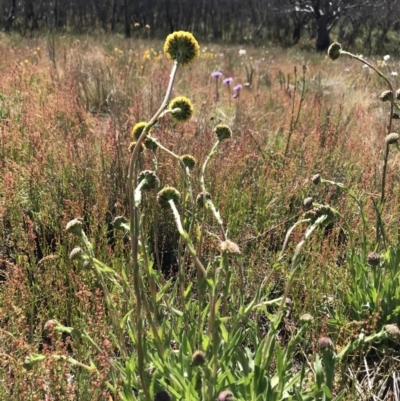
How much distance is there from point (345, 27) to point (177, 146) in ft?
90.9

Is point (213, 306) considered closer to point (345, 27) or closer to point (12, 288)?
point (12, 288)

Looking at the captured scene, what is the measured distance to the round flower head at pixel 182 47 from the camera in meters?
1.16

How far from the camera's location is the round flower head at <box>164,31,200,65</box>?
116 centimetres

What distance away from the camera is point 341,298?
2.02 meters

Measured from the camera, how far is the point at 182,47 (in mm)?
1163

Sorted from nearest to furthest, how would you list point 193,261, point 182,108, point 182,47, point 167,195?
point 182,47 < point 167,195 < point 182,108 < point 193,261

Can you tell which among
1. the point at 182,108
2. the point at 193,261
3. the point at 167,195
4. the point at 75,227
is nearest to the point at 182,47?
the point at 182,108

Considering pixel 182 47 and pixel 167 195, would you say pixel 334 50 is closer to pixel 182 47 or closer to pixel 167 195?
pixel 182 47

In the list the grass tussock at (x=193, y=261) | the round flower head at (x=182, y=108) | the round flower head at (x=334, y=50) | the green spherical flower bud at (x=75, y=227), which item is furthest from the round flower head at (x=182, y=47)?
the round flower head at (x=334, y=50)

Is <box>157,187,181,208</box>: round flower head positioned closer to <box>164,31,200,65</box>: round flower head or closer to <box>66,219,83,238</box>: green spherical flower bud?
<box>66,219,83,238</box>: green spherical flower bud

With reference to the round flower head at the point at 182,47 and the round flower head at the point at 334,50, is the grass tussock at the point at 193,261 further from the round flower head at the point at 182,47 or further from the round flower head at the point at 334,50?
the round flower head at the point at 334,50

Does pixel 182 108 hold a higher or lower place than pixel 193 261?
higher

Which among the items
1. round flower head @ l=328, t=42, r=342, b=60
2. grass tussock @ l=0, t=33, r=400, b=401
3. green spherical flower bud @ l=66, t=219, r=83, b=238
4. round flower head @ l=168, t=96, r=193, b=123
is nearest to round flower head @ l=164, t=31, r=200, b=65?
round flower head @ l=168, t=96, r=193, b=123

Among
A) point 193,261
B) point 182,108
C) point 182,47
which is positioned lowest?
point 193,261
